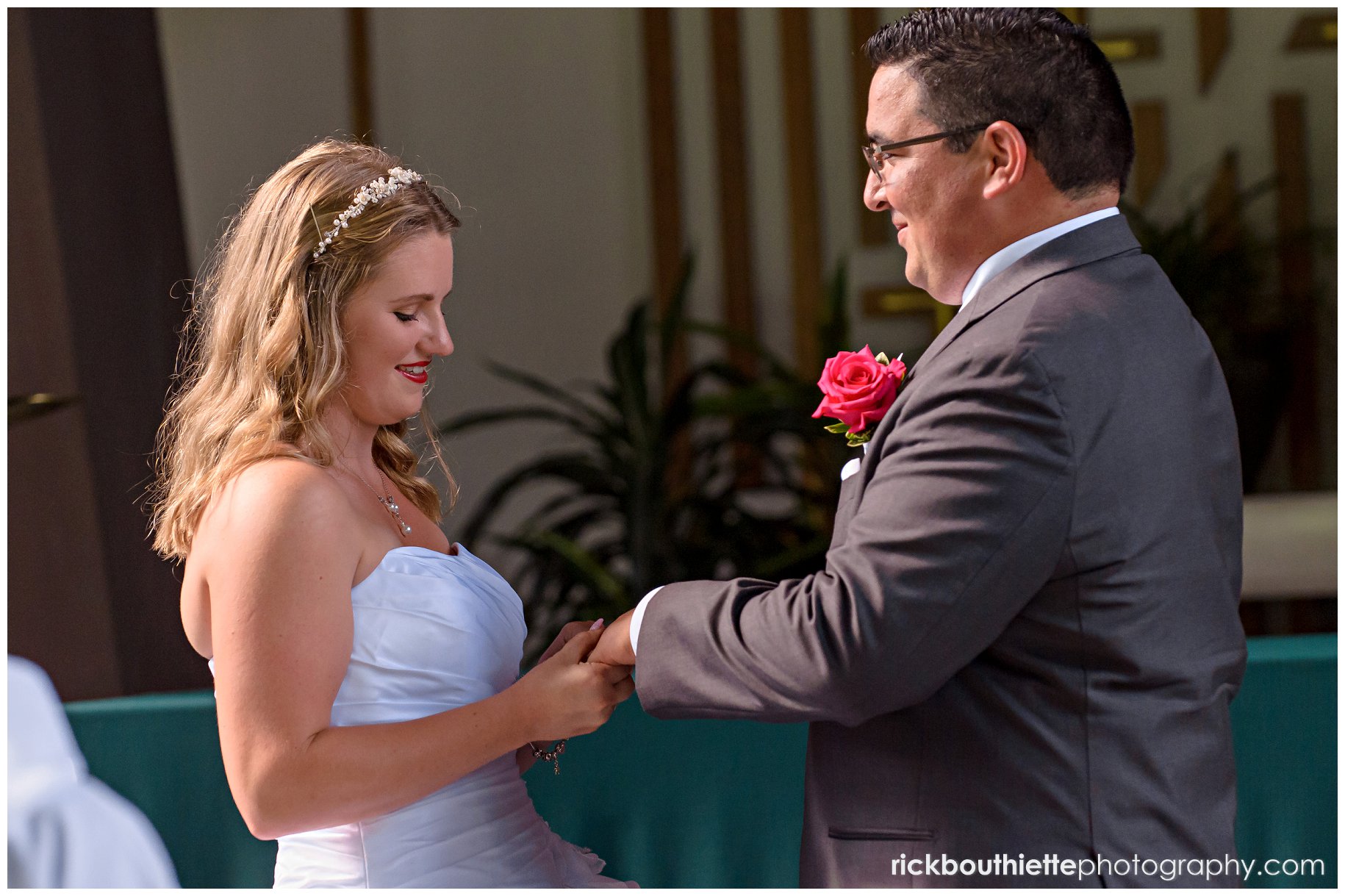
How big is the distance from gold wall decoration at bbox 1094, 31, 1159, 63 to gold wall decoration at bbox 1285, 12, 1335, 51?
0.46 metres

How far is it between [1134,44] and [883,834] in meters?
3.78

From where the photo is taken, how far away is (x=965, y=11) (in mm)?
1310

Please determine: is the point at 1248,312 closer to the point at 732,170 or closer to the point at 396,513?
the point at 732,170

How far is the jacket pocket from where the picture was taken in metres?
1.21

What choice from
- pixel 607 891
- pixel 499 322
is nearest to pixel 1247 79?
pixel 499 322

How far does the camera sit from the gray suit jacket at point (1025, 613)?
43.9 inches

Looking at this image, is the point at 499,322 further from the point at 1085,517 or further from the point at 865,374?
the point at 1085,517

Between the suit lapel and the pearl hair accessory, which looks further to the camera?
the pearl hair accessory

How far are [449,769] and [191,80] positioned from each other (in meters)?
3.91

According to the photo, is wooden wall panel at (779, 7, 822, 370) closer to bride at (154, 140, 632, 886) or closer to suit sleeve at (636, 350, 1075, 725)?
bride at (154, 140, 632, 886)

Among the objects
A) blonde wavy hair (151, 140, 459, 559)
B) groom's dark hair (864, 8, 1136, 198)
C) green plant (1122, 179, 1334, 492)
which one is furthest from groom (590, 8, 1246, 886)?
green plant (1122, 179, 1334, 492)

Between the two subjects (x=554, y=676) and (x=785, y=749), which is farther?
(x=785, y=749)

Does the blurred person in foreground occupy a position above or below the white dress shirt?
below

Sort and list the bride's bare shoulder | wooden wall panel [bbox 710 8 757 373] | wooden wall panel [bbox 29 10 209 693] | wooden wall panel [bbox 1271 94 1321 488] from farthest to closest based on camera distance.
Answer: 1. wooden wall panel [bbox 710 8 757 373]
2. wooden wall panel [bbox 1271 94 1321 488]
3. wooden wall panel [bbox 29 10 209 693]
4. the bride's bare shoulder
